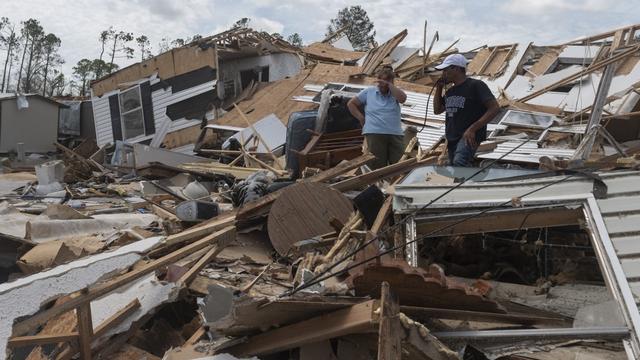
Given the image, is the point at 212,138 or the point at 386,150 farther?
the point at 212,138

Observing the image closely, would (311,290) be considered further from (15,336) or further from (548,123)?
(548,123)

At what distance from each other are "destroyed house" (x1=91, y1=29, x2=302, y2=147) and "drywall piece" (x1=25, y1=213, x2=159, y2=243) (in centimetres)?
813

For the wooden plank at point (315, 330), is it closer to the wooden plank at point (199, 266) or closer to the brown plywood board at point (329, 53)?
the wooden plank at point (199, 266)

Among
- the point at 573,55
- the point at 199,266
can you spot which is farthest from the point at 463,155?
the point at 573,55

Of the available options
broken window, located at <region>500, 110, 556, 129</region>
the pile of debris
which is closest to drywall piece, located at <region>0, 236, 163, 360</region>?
the pile of debris

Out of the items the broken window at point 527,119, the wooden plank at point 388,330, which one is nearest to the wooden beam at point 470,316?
the wooden plank at point 388,330

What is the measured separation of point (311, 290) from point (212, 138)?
11010mm

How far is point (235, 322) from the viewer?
2.81m

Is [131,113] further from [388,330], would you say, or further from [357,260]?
[388,330]

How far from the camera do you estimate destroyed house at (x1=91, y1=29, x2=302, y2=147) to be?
49.1ft

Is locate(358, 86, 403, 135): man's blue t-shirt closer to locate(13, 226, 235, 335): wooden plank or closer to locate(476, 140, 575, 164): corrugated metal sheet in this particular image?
locate(476, 140, 575, 164): corrugated metal sheet

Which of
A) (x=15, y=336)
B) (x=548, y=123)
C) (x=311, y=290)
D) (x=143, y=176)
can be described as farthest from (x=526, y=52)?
(x=15, y=336)

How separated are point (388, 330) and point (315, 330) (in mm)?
493

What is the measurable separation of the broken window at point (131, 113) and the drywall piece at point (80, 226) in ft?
31.6
